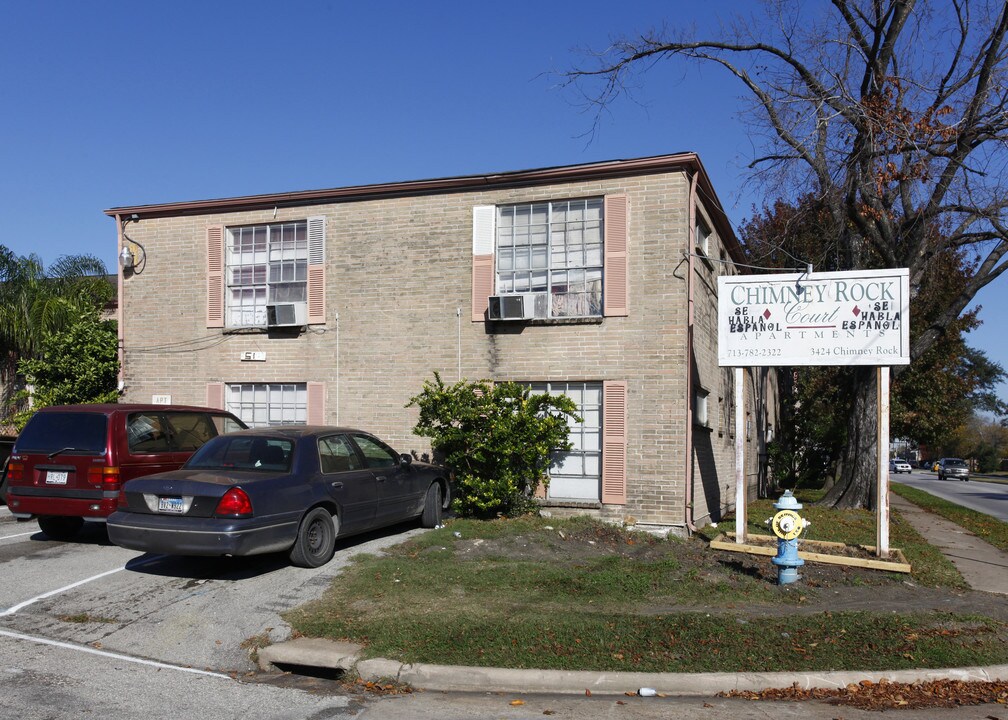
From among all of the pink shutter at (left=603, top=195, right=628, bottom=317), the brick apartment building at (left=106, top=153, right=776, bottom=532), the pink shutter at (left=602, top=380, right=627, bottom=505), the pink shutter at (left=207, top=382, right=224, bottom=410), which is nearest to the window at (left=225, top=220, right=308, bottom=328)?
the brick apartment building at (left=106, top=153, right=776, bottom=532)

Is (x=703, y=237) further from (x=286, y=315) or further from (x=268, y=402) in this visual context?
(x=268, y=402)

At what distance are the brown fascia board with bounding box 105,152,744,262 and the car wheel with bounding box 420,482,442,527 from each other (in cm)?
496

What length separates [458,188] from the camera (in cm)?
1367

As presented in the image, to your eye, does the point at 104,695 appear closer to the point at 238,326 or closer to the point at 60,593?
the point at 60,593

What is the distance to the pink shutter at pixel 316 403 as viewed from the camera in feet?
46.8

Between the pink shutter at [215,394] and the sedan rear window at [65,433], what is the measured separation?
4.79 meters

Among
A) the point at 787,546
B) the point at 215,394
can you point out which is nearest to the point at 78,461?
the point at 215,394

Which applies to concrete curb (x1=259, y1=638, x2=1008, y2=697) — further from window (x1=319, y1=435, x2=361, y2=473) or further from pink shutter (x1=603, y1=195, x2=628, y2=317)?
pink shutter (x1=603, y1=195, x2=628, y2=317)

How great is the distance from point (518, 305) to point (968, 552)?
24.9ft

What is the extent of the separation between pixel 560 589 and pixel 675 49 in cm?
1287

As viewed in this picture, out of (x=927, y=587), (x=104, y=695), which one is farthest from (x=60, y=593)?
(x=927, y=587)

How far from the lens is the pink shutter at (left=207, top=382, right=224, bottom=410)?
15.0m

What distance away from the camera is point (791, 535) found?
29.1 feet

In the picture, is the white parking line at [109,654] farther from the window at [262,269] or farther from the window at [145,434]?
the window at [262,269]
